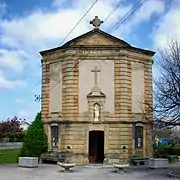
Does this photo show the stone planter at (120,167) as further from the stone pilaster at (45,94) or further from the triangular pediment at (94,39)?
the triangular pediment at (94,39)

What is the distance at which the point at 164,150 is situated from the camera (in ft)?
129

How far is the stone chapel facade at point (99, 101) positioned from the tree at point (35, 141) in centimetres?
47

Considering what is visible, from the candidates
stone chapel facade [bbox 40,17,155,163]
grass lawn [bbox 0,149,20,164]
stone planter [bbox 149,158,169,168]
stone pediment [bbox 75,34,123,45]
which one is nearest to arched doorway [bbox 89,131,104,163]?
stone chapel facade [bbox 40,17,155,163]

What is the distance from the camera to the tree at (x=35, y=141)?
2977cm

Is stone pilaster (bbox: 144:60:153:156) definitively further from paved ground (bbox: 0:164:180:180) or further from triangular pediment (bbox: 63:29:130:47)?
paved ground (bbox: 0:164:180:180)

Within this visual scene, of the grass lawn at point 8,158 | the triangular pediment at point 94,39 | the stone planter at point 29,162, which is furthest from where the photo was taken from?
the grass lawn at point 8,158

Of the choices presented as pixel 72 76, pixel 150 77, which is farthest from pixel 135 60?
pixel 72 76

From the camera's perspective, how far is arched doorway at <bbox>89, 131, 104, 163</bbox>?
29.8 meters

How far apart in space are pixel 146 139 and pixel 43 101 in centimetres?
875

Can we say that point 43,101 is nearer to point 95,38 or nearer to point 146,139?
point 95,38

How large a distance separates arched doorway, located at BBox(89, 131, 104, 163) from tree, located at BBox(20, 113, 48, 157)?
11.5 ft

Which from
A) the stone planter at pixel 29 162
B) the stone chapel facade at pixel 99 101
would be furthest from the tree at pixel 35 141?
the stone planter at pixel 29 162

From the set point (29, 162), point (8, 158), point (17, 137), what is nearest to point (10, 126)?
point (17, 137)

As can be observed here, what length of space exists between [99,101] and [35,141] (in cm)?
582
